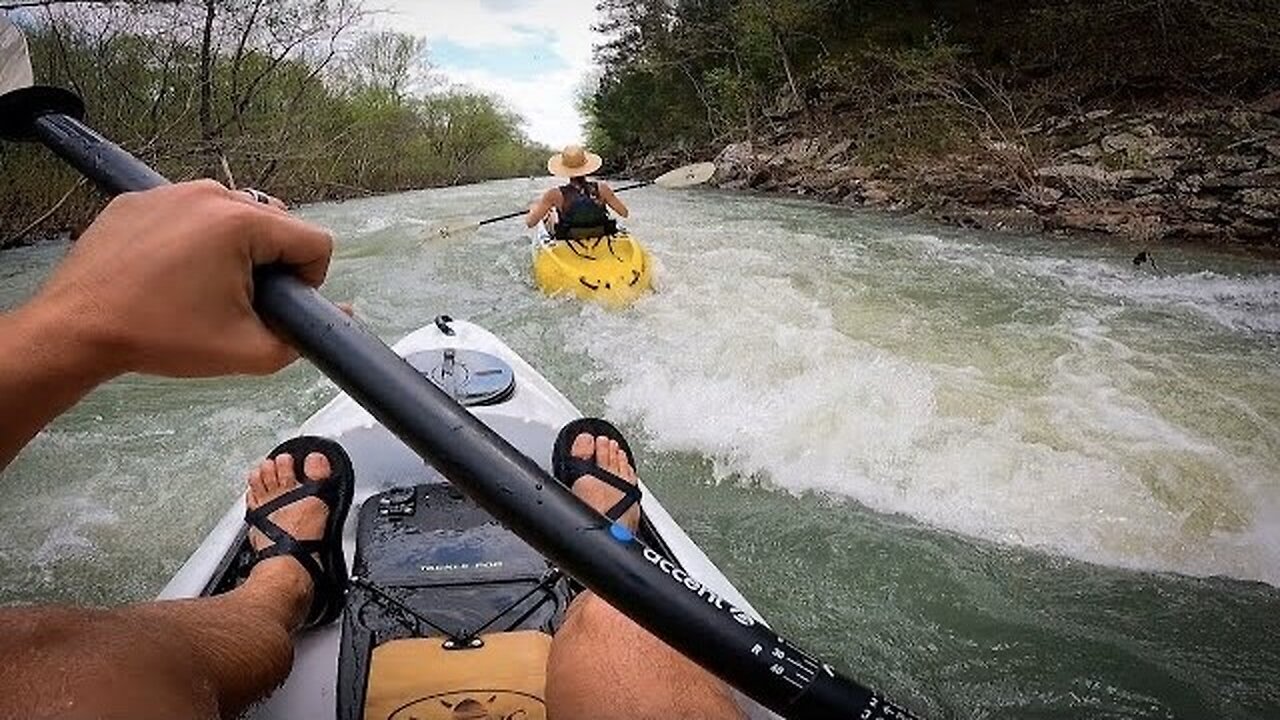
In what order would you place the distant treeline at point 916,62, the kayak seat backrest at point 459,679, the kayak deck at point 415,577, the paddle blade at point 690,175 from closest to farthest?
the kayak seat backrest at point 459,679 → the kayak deck at point 415,577 → the paddle blade at point 690,175 → the distant treeline at point 916,62

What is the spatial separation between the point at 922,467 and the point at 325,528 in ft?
7.47

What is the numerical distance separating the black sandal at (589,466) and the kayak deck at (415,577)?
0.25ft

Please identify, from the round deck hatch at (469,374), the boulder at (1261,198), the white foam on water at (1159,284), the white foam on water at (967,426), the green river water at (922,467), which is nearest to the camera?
the green river water at (922,467)

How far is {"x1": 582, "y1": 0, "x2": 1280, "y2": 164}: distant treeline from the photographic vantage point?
11156 mm

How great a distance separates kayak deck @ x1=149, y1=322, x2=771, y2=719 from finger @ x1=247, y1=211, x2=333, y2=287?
2.38ft

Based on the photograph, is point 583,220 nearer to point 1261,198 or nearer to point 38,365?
point 38,365

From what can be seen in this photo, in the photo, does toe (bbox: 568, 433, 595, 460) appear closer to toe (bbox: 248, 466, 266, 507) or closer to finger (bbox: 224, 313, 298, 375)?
toe (bbox: 248, 466, 266, 507)

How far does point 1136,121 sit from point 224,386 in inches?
415

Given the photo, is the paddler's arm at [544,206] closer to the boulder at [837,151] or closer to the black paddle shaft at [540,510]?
the black paddle shaft at [540,510]

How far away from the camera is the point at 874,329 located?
17.1 ft

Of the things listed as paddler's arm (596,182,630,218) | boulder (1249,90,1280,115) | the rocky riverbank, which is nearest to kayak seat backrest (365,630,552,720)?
paddler's arm (596,182,630,218)

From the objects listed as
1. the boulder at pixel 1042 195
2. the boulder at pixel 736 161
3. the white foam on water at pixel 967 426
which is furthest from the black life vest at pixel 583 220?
the boulder at pixel 736 161

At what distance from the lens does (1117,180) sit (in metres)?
8.99

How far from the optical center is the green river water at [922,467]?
2330mm
